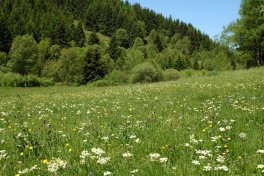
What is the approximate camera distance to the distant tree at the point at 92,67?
7612cm

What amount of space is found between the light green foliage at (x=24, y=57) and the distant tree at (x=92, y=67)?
108 feet

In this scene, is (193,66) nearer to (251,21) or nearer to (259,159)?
(251,21)

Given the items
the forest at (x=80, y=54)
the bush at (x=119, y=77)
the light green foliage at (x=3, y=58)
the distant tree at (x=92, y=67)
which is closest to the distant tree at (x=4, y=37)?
the forest at (x=80, y=54)

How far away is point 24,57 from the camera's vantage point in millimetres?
101000

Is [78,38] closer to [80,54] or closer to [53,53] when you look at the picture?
[53,53]

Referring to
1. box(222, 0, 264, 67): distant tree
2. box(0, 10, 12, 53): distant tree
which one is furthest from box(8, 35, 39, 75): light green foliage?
box(222, 0, 264, 67): distant tree

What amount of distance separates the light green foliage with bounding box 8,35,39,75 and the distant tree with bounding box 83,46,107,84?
32.9 meters

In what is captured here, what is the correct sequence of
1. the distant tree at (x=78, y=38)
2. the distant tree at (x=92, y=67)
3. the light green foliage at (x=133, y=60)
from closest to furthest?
the distant tree at (x=92, y=67) → the light green foliage at (x=133, y=60) → the distant tree at (x=78, y=38)

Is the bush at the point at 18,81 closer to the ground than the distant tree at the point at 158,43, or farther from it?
closer to the ground

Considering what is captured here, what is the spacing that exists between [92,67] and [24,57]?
1412 inches

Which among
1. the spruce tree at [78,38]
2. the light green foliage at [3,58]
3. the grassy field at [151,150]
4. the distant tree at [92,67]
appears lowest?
the grassy field at [151,150]

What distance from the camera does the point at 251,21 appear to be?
52.6 m

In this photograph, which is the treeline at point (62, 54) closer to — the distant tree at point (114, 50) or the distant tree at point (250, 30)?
the distant tree at point (114, 50)

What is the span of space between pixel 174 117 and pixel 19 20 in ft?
455
